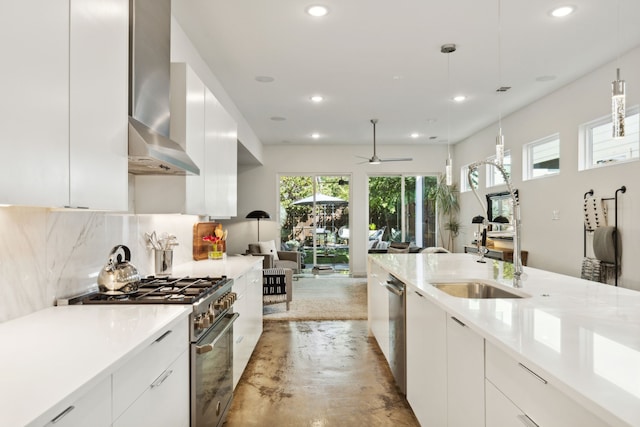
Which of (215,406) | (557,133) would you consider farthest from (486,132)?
(215,406)

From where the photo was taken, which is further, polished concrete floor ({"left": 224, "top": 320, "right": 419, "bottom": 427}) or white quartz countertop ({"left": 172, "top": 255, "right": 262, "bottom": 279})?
white quartz countertop ({"left": 172, "top": 255, "right": 262, "bottom": 279})

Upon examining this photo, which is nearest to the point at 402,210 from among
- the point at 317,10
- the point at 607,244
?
the point at 607,244

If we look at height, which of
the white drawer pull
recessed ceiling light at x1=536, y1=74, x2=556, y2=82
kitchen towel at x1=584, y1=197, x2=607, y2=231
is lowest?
the white drawer pull

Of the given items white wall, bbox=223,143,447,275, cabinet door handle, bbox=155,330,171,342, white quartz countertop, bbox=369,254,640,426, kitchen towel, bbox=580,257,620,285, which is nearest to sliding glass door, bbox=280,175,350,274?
white wall, bbox=223,143,447,275

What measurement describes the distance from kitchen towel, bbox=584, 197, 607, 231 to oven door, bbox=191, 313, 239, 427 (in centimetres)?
411

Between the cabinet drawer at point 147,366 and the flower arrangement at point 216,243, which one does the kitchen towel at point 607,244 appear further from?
the cabinet drawer at point 147,366

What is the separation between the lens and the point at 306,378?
10.7ft

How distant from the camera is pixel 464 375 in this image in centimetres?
167

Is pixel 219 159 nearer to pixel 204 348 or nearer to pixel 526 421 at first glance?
pixel 204 348

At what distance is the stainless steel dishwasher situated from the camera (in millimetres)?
2738

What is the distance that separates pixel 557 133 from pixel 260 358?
15.1 ft

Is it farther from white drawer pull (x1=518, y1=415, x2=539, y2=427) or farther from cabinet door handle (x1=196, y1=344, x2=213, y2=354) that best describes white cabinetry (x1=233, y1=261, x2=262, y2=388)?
white drawer pull (x1=518, y1=415, x2=539, y2=427)

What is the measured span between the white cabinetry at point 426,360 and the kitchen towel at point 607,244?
292cm

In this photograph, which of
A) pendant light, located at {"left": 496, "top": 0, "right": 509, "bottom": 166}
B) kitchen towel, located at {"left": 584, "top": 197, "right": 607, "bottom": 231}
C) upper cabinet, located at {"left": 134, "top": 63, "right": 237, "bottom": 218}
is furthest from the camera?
kitchen towel, located at {"left": 584, "top": 197, "right": 607, "bottom": 231}
